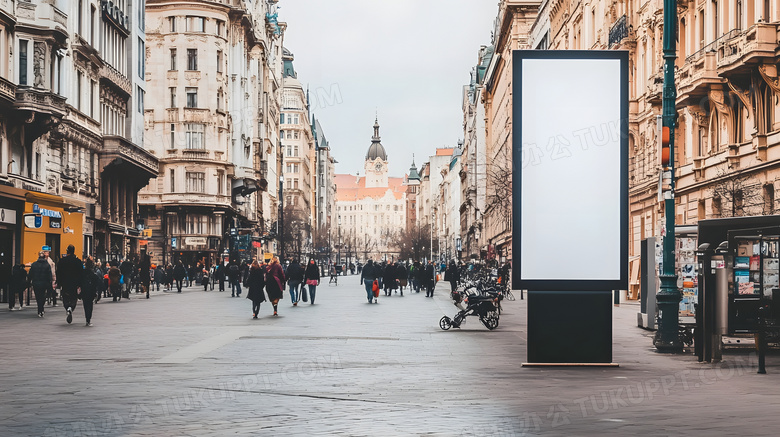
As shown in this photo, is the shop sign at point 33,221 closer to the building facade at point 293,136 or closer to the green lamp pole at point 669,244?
the green lamp pole at point 669,244

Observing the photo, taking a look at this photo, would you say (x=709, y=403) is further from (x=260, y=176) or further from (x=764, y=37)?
(x=260, y=176)

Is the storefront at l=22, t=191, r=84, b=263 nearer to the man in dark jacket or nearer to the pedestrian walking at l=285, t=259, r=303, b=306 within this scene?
the pedestrian walking at l=285, t=259, r=303, b=306

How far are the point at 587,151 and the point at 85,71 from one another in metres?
36.9

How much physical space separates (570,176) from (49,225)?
30.8 m

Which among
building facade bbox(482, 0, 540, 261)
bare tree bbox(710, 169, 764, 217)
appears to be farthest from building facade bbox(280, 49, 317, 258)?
bare tree bbox(710, 169, 764, 217)

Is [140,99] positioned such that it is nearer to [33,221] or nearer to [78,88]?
[78,88]

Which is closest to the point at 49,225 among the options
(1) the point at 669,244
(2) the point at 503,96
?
(1) the point at 669,244

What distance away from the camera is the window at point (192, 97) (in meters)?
79.8

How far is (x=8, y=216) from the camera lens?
124 ft

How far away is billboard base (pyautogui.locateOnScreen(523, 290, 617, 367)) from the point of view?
15.4 metres

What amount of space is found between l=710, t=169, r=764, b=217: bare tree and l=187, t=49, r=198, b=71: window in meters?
52.8

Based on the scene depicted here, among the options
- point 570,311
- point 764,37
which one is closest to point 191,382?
point 570,311

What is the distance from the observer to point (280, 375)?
14.4 metres

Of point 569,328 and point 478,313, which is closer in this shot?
point 569,328
